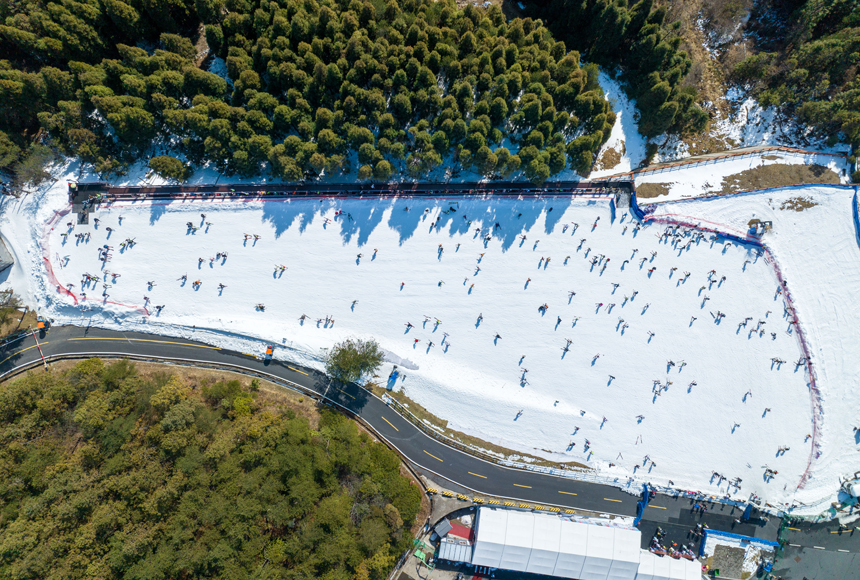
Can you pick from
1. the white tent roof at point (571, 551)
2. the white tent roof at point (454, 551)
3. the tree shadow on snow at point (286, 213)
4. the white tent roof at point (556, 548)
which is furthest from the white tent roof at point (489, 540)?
the tree shadow on snow at point (286, 213)

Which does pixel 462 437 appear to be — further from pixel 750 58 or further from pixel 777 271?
pixel 750 58

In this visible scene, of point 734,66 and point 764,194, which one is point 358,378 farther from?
point 734,66

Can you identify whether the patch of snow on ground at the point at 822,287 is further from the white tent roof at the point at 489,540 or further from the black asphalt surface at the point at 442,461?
the white tent roof at the point at 489,540

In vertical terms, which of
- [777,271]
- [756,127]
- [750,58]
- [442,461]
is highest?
[750,58]

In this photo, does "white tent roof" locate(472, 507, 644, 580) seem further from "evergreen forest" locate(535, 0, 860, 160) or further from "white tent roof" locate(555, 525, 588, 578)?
"evergreen forest" locate(535, 0, 860, 160)

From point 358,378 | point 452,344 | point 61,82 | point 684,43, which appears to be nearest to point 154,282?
point 61,82

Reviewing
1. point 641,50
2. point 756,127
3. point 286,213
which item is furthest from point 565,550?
point 756,127
